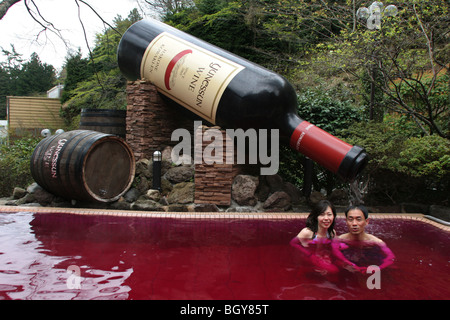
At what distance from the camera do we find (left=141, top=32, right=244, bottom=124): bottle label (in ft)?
13.9

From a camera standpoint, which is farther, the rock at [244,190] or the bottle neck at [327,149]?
the rock at [244,190]

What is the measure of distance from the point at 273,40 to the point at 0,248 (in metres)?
9.01

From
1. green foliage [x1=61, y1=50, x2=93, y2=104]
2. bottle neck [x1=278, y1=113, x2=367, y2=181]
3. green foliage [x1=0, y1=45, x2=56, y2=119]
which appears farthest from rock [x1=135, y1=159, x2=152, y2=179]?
green foliage [x1=0, y1=45, x2=56, y2=119]

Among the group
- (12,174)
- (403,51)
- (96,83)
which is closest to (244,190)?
(403,51)

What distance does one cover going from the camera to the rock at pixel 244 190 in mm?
4449

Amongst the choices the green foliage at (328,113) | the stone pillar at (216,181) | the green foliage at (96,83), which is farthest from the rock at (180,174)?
the green foliage at (96,83)

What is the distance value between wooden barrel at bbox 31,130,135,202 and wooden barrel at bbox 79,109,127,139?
3.86 ft

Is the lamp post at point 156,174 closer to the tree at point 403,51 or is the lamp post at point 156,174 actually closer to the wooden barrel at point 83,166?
the wooden barrel at point 83,166

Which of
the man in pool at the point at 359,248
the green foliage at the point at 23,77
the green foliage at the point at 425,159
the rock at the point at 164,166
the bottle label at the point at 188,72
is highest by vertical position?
the green foliage at the point at 23,77

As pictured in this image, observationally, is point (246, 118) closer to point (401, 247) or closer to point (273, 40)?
point (401, 247)

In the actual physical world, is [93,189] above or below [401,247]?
above

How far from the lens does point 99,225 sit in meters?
3.65
